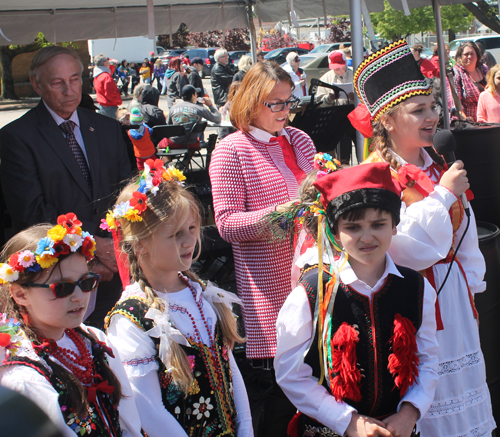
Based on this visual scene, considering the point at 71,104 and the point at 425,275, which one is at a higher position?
the point at 71,104

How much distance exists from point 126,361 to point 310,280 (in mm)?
659

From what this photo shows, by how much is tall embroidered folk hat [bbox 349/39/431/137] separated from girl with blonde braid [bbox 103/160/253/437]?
0.90 metres

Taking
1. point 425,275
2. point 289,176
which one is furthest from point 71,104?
point 425,275

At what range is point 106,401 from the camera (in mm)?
1642

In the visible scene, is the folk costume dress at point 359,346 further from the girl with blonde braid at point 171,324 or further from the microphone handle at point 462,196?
the microphone handle at point 462,196

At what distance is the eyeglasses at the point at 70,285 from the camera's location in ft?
5.18

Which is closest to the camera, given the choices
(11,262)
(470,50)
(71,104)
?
(11,262)

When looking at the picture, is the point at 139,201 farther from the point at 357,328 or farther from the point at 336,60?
the point at 336,60

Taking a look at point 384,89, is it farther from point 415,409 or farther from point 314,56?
point 314,56

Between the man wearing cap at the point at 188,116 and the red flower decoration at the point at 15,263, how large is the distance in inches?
224

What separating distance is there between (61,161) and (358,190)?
168 centimetres

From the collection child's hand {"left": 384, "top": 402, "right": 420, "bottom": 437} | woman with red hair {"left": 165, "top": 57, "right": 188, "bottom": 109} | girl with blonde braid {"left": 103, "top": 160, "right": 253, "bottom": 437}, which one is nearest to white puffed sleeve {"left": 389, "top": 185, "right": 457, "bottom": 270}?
child's hand {"left": 384, "top": 402, "right": 420, "bottom": 437}

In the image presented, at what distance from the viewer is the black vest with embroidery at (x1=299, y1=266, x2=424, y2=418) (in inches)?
71.7

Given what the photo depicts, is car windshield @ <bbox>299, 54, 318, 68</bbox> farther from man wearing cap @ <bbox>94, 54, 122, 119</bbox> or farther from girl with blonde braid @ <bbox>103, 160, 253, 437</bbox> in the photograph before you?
girl with blonde braid @ <bbox>103, 160, 253, 437</bbox>
